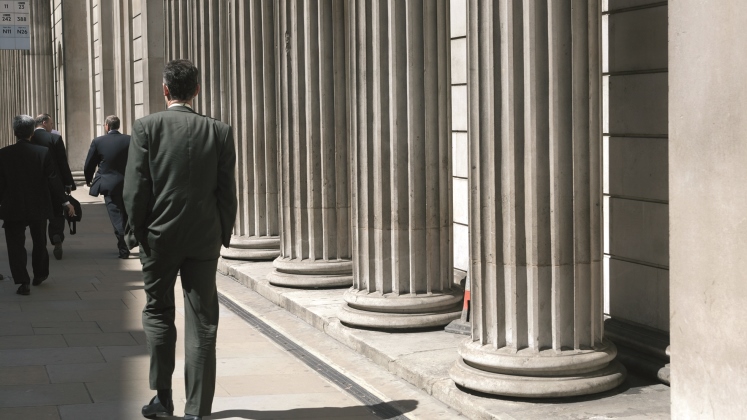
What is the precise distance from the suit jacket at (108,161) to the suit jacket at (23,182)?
248 cm

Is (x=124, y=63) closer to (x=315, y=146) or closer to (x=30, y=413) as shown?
(x=315, y=146)

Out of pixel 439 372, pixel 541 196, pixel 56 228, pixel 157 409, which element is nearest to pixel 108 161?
pixel 56 228

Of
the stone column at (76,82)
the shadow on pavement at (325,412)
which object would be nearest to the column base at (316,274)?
the shadow on pavement at (325,412)

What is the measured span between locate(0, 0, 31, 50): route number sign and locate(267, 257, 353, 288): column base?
18351 mm

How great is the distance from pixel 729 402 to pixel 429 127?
378cm

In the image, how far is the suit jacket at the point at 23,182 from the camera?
1134 centimetres

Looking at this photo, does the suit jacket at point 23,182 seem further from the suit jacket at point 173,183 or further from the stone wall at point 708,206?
the stone wall at point 708,206

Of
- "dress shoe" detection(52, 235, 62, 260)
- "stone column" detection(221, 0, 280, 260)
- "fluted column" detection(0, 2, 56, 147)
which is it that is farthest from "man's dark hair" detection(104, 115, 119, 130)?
"fluted column" detection(0, 2, 56, 147)

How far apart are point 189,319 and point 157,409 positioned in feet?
1.90

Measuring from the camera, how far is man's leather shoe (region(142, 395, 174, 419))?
6.40m

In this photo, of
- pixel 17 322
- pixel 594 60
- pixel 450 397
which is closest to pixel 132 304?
pixel 17 322

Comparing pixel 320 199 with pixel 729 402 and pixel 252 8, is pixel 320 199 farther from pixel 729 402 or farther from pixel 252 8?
pixel 729 402

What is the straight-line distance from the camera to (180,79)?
6258 mm

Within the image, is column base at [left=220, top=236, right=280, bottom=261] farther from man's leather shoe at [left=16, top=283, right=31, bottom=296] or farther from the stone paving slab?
the stone paving slab
